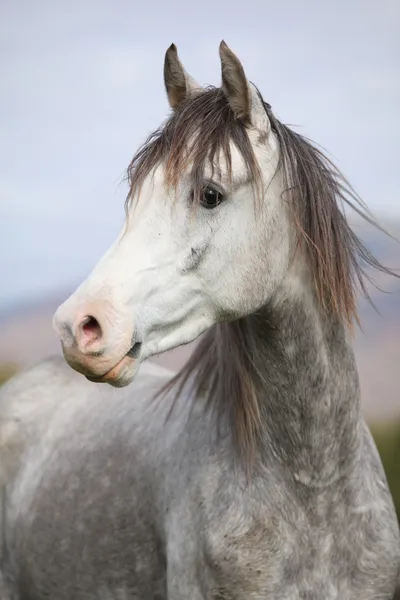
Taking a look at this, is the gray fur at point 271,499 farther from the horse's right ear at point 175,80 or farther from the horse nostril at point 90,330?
the horse's right ear at point 175,80

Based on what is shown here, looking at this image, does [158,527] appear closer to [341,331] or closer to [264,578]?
[264,578]

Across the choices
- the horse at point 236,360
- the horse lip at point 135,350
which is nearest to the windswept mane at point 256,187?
the horse at point 236,360

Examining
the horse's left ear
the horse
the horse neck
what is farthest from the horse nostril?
the horse's left ear

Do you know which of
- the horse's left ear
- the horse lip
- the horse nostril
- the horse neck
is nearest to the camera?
the horse nostril

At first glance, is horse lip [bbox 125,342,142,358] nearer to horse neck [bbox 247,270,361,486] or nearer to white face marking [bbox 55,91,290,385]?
white face marking [bbox 55,91,290,385]

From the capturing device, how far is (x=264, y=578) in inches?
96.0

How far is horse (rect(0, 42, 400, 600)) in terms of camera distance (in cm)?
222

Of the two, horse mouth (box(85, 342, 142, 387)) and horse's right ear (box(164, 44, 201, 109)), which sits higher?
horse's right ear (box(164, 44, 201, 109))

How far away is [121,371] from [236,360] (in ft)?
1.68

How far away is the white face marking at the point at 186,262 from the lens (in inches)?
84.0

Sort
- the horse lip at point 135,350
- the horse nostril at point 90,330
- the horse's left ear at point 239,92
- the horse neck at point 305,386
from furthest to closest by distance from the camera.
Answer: the horse neck at point 305,386
the horse's left ear at point 239,92
the horse lip at point 135,350
the horse nostril at point 90,330

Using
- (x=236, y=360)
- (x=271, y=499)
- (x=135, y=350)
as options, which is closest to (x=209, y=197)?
(x=135, y=350)

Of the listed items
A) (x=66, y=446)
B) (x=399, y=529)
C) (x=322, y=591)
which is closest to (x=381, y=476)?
(x=399, y=529)

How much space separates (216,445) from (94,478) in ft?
2.36
